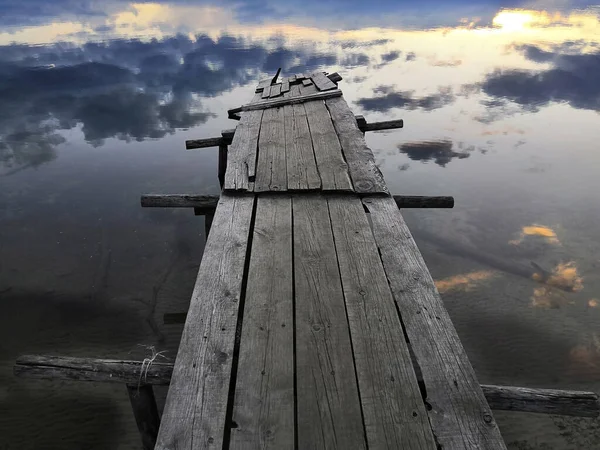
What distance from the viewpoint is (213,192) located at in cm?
1192

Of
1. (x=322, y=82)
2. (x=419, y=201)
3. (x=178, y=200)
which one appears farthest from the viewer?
(x=322, y=82)

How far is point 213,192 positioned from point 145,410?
920cm

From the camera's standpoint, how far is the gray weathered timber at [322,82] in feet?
29.8

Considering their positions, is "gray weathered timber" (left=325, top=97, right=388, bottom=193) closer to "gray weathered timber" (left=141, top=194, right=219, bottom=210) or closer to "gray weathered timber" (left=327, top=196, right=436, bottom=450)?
"gray weathered timber" (left=327, top=196, right=436, bottom=450)

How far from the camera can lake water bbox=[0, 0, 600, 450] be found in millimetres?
6312

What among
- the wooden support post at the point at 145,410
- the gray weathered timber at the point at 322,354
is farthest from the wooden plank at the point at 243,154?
the wooden support post at the point at 145,410

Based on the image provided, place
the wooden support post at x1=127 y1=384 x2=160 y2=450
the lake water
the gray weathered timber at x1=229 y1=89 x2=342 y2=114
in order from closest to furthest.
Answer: the wooden support post at x1=127 y1=384 x2=160 y2=450
the lake water
the gray weathered timber at x1=229 y1=89 x2=342 y2=114

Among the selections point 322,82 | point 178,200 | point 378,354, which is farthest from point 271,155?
point 322,82

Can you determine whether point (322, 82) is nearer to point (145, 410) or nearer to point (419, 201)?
point (419, 201)

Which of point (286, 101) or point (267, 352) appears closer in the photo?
point (267, 352)

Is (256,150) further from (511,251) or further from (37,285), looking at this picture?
(511,251)

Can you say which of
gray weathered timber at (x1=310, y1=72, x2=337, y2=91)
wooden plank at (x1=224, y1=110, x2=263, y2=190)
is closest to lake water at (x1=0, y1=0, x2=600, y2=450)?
wooden plank at (x1=224, y1=110, x2=263, y2=190)

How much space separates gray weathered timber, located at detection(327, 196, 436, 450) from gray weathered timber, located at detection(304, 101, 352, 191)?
1038 millimetres

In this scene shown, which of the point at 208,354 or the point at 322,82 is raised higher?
the point at 322,82
